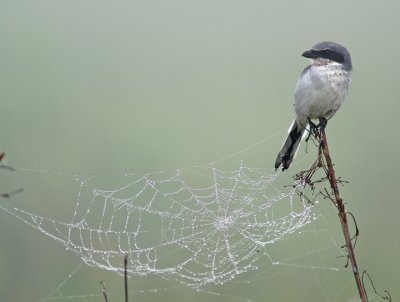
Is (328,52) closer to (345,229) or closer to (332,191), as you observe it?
(332,191)

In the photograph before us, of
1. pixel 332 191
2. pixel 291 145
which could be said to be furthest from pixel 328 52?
pixel 332 191

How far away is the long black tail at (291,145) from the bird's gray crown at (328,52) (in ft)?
1.35

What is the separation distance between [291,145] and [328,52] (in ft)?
1.71

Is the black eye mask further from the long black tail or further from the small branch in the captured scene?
the small branch

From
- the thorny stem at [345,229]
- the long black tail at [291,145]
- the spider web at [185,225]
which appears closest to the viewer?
the thorny stem at [345,229]

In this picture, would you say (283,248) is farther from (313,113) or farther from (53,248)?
(313,113)

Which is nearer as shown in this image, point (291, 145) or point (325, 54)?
point (325, 54)

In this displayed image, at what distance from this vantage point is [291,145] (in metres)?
2.91

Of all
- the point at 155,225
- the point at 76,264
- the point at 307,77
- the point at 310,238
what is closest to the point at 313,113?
the point at 307,77

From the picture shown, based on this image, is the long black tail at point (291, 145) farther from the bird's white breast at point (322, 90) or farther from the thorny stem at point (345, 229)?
the thorny stem at point (345, 229)

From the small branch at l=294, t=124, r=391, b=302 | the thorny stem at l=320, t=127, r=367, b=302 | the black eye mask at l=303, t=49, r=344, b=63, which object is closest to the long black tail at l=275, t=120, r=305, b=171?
the black eye mask at l=303, t=49, r=344, b=63

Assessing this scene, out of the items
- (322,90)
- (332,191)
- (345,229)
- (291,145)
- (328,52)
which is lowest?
(345,229)

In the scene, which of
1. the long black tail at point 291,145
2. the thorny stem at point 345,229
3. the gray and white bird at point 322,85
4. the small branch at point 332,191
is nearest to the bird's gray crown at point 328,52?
the gray and white bird at point 322,85

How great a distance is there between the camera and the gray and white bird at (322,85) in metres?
2.66
